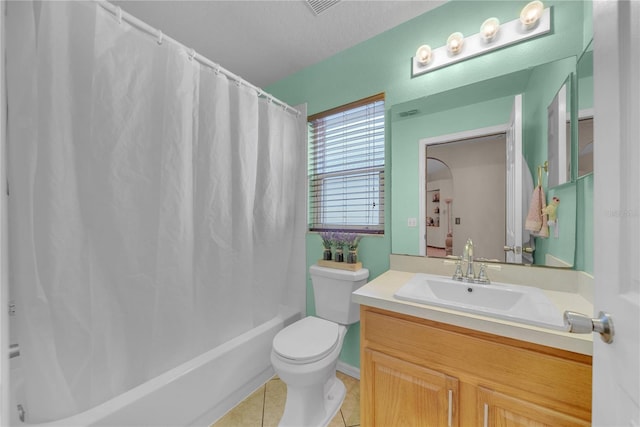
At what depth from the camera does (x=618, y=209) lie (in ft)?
1.46

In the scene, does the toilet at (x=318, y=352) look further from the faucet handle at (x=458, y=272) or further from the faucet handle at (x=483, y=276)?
the faucet handle at (x=483, y=276)

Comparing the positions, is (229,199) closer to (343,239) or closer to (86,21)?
(343,239)

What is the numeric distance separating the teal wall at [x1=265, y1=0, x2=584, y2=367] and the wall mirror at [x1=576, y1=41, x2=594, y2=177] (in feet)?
0.51

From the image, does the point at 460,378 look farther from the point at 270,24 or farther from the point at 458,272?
the point at 270,24

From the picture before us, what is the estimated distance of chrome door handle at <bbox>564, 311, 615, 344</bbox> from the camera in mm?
464

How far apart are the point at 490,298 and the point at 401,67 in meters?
1.39

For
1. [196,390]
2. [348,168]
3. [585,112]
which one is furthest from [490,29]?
[196,390]

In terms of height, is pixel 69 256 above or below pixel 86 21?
below

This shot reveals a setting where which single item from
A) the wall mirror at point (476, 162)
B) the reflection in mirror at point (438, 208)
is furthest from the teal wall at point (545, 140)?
the reflection in mirror at point (438, 208)

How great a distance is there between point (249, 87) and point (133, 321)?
4.66 feet

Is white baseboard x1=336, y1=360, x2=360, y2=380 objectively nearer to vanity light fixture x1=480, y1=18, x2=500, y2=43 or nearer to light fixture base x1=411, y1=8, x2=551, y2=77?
light fixture base x1=411, y1=8, x2=551, y2=77

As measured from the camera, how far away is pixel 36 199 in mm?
843

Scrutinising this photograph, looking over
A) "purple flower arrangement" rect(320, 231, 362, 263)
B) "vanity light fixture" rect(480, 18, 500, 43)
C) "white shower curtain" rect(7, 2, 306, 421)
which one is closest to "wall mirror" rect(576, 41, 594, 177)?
"vanity light fixture" rect(480, 18, 500, 43)

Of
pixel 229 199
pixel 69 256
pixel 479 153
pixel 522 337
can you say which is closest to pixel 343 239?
pixel 229 199
